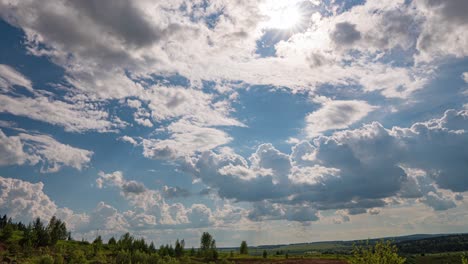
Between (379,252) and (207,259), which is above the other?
(379,252)

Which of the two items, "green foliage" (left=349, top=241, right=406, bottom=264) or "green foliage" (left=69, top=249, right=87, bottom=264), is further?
"green foliage" (left=69, top=249, right=87, bottom=264)

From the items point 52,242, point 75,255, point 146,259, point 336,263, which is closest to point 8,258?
point 75,255

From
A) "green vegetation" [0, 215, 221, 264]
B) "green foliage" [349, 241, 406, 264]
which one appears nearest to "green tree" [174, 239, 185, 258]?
"green vegetation" [0, 215, 221, 264]

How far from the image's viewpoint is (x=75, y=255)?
429 ft

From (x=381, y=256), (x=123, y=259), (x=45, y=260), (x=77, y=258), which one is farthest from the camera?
(x=123, y=259)

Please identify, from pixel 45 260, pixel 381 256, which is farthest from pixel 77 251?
pixel 381 256

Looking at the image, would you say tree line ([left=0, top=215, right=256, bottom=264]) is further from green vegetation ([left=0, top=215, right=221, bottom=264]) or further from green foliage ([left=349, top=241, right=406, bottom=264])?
green foliage ([left=349, top=241, right=406, bottom=264])

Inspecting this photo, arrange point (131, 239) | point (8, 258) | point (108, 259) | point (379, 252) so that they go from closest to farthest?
point (379, 252), point (8, 258), point (108, 259), point (131, 239)

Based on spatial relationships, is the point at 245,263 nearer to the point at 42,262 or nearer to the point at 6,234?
the point at 42,262

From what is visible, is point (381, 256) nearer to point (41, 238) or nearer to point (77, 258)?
point (77, 258)

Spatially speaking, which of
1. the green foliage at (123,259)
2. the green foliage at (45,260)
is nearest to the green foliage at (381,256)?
the green foliage at (45,260)

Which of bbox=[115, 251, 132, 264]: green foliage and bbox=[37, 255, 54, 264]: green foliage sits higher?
bbox=[37, 255, 54, 264]: green foliage

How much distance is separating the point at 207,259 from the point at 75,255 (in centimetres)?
6111

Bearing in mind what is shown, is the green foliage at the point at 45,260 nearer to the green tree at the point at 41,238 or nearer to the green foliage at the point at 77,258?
the green foliage at the point at 77,258
